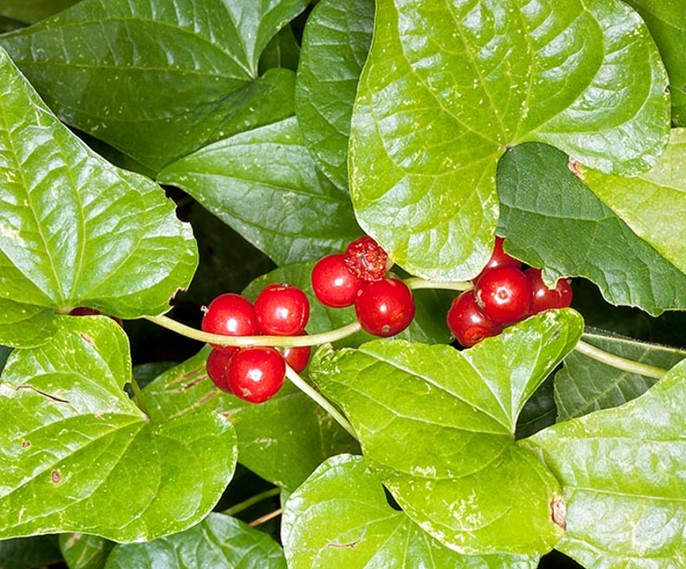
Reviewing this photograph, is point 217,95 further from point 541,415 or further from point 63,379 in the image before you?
point 541,415

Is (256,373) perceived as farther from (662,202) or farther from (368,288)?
(662,202)

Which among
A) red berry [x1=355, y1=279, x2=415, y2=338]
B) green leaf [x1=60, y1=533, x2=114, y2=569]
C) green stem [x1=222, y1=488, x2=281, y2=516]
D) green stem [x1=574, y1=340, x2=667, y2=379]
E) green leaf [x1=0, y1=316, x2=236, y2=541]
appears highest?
red berry [x1=355, y1=279, x2=415, y2=338]

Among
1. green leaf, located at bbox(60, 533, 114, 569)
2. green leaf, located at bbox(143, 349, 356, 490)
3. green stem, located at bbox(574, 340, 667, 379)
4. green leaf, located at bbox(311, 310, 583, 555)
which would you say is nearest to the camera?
green leaf, located at bbox(311, 310, 583, 555)

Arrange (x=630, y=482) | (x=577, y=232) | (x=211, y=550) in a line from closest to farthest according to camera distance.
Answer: (x=630, y=482), (x=577, y=232), (x=211, y=550)

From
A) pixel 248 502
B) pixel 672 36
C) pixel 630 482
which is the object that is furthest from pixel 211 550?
pixel 672 36

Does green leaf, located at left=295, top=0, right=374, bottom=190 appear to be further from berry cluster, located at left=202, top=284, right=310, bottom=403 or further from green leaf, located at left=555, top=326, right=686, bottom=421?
green leaf, located at left=555, top=326, right=686, bottom=421

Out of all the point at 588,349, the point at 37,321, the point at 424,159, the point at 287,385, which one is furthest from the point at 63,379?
the point at 588,349

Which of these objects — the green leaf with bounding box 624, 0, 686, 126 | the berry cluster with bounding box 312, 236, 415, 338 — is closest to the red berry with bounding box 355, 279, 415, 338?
the berry cluster with bounding box 312, 236, 415, 338
